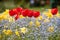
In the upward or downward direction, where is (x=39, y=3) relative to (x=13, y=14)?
downward

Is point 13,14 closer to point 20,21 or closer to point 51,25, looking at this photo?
point 20,21

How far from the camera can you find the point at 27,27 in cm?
540

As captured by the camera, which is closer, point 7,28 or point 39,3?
point 7,28

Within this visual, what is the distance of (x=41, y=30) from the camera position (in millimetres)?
5258

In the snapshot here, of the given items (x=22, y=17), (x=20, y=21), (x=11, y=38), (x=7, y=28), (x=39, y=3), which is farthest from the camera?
(x=39, y=3)

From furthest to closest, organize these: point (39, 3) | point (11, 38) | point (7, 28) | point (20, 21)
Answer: point (39, 3) → point (20, 21) → point (7, 28) → point (11, 38)

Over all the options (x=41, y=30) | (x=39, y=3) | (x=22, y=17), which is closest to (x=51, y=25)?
(x=41, y=30)

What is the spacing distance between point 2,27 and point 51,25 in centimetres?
86

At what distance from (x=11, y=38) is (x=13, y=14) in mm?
1247

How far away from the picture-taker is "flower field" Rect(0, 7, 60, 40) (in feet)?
16.3

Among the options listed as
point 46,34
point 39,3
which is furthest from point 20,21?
point 39,3

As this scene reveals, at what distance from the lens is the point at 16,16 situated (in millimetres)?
5871

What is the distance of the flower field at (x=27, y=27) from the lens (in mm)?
4957

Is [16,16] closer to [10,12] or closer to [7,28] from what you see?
[10,12]
